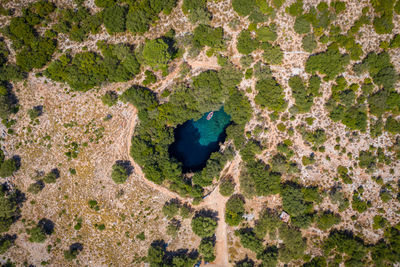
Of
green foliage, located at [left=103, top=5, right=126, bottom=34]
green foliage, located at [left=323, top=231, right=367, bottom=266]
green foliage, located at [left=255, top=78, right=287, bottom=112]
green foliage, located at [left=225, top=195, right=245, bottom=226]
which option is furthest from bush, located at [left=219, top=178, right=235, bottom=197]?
green foliage, located at [left=103, top=5, right=126, bottom=34]

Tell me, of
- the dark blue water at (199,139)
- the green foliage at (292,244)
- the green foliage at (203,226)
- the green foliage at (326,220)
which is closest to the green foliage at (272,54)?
the dark blue water at (199,139)

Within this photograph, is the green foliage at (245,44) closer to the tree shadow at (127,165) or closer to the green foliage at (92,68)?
the green foliage at (92,68)

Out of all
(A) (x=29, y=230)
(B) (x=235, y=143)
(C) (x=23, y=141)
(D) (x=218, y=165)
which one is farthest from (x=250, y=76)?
(A) (x=29, y=230)

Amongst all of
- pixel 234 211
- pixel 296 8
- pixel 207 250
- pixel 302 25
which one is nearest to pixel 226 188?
pixel 234 211

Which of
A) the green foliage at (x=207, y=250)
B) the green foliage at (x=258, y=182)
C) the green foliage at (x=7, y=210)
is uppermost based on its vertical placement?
the green foliage at (x=258, y=182)

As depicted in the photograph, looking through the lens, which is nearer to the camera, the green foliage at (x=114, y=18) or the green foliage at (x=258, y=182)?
the green foliage at (x=114, y=18)
